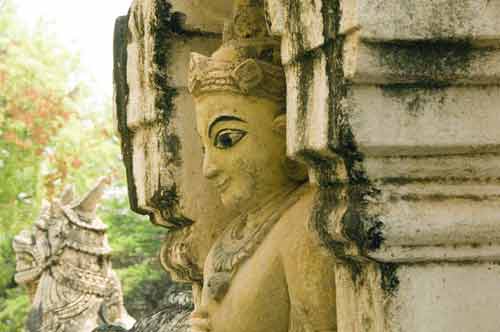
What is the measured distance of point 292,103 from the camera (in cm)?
250

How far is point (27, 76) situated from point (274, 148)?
1593 centimetres

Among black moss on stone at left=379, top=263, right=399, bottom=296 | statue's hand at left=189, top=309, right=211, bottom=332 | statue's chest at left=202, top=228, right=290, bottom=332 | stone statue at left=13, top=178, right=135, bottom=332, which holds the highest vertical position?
black moss on stone at left=379, top=263, right=399, bottom=296

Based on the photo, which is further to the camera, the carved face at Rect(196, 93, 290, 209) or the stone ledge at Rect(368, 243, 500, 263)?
the carved face at Rect(196, 93, 290, 209)

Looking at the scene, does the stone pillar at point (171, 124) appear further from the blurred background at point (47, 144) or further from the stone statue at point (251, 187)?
the blurred background at point (47, 144)

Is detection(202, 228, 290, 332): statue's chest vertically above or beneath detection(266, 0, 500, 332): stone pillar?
→ beneath

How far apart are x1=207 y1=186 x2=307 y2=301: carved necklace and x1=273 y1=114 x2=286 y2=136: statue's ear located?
7.7 inches

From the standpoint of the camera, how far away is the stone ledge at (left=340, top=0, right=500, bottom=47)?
218cm

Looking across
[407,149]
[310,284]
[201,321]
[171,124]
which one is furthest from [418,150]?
[171,124]

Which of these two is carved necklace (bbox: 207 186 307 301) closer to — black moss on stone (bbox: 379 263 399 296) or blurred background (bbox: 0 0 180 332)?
black moss on stone (bbox: 379 263 399 296)

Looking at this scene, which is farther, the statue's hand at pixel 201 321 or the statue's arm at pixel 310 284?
the statue's hand at pixel 201 321

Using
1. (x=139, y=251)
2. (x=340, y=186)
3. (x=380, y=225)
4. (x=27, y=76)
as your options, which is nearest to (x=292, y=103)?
(x=340, y=186)

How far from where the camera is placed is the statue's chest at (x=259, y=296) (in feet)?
9.86

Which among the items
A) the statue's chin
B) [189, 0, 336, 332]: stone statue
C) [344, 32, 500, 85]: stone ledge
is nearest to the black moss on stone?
[344, 32, 500, 85]: stone ledge

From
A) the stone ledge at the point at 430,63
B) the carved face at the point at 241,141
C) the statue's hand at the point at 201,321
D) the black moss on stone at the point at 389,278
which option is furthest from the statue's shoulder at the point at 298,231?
the stone ledge at the point at 430,63
